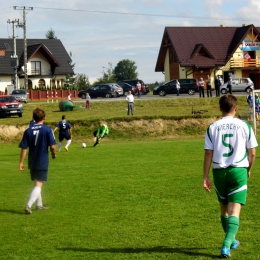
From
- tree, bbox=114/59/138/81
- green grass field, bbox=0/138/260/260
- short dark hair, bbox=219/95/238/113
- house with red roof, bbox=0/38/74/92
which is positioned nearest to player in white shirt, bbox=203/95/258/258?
short dark hair, bbox=219/95/238/113

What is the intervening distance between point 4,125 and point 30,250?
33.9 m

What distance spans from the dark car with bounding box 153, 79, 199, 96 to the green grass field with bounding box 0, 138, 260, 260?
43.4 metres

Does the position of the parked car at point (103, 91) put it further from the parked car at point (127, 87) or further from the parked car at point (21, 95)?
the parked car at point (21, 95)

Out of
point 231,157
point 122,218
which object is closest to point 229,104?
point 231,157

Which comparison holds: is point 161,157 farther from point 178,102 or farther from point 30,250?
point 178,102

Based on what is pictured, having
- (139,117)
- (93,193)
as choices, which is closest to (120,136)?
(139,117)

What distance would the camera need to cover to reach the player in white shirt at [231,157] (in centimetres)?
738

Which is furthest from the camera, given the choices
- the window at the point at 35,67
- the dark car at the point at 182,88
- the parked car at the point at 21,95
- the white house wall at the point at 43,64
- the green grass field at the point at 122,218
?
the window at the point at 35,67

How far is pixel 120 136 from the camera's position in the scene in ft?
133

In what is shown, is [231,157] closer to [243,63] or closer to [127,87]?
[127,87]

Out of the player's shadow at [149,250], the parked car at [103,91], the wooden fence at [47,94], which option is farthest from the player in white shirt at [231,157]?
the wooden fence at [47,94]

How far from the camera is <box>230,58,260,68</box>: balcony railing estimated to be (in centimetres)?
7694

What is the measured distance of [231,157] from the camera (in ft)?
24.3

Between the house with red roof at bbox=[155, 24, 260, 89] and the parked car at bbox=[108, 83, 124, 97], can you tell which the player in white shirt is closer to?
the parked car at bbox=[108, 83, 124, 97]
